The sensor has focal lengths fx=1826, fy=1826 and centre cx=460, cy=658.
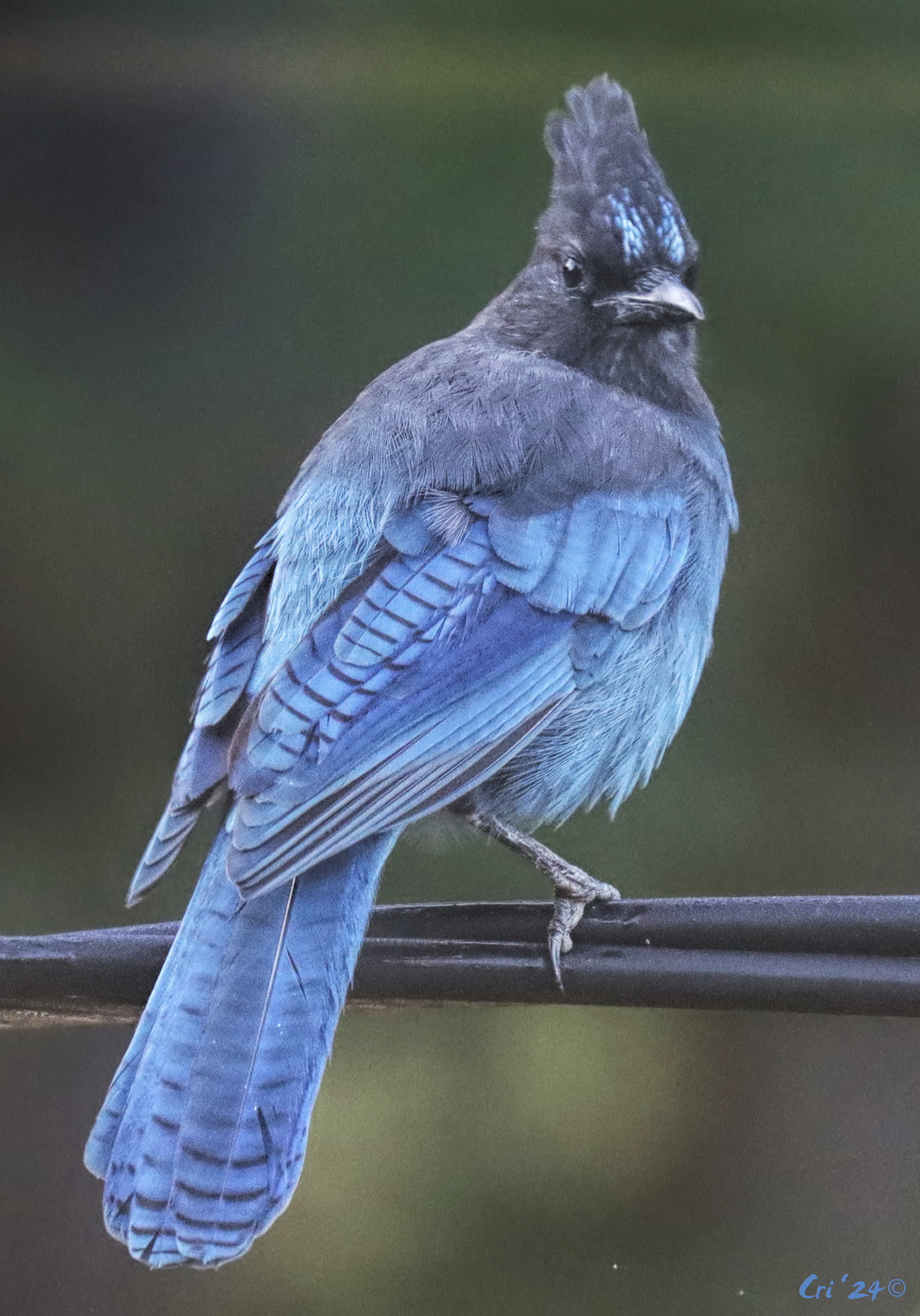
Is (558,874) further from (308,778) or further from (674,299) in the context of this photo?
(674,299)

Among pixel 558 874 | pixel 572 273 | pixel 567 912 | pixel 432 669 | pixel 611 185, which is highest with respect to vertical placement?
pixel 611 185

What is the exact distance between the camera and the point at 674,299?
2502 millimetres

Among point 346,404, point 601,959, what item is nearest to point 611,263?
point 346,404

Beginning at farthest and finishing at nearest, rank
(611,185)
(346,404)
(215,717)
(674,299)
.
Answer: (346,404)
(611,185)
(674,299)
(215,717)

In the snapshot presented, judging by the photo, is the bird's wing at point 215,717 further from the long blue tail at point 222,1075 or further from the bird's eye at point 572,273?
the bird's eye at point 572,273

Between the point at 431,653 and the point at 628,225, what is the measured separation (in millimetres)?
839

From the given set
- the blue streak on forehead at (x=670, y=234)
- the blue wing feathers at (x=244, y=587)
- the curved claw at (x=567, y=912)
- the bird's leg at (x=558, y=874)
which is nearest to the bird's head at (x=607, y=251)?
the blue streak on forehead at (x=670, y=234)

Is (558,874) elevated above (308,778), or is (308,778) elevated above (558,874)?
(308,778)

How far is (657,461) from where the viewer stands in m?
2.53

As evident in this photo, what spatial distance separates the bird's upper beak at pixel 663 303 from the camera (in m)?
2.49

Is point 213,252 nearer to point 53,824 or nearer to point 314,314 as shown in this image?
point 314,314

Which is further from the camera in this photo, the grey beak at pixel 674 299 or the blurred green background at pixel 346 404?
the blurred green background at pixel 346 404

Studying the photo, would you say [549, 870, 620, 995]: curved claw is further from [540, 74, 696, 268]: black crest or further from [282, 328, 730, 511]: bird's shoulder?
[540, 74, 696, 268]: black crest

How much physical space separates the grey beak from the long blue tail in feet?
3.43
